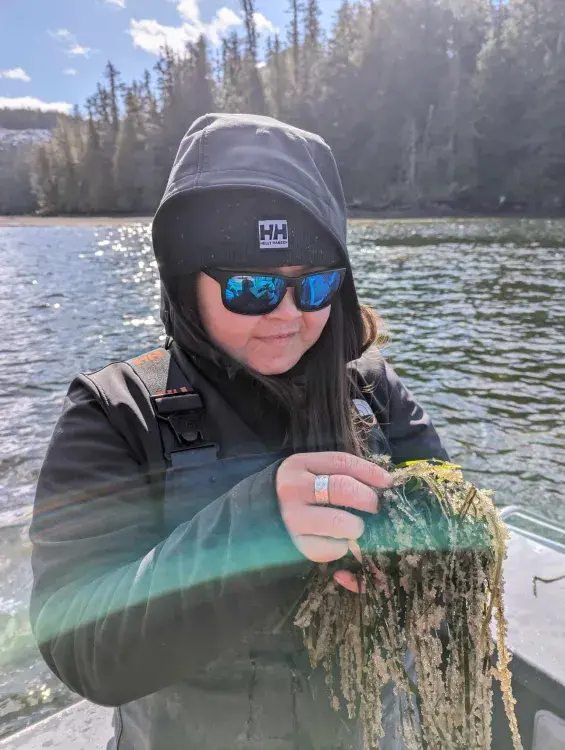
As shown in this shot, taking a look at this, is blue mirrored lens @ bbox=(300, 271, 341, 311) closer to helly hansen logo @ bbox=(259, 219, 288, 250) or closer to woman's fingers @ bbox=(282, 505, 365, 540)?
helly hansen logo @ bbox=(259, 219, 288, 250)

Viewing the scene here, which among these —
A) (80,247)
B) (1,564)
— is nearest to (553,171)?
(80,247)

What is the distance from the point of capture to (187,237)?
193 cm

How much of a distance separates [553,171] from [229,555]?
66026 millimetres

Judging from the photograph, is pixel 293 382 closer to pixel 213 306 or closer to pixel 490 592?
pixel 213 306

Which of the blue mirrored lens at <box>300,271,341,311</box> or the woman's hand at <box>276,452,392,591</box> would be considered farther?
the blue mirrored lens at <box>300,271,341,311</box>

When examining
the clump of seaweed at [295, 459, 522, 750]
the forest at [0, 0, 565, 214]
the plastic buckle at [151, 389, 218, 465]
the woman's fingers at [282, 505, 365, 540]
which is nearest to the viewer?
the woman's fingers at [282, 505, 365, 540]

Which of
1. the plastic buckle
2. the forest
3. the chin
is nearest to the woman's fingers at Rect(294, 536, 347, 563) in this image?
the plastic buckle

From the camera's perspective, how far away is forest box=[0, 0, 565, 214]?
5950cm

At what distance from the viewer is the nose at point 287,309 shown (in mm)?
1892

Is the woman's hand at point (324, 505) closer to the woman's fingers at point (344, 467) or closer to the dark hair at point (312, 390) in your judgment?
the woman's fingers at point (344, 467)

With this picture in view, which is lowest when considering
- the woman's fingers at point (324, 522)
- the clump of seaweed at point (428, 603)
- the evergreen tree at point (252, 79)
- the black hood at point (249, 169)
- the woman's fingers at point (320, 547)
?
the clump of seaweed at point (428, 603)

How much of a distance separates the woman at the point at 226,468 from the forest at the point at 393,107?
6110cm

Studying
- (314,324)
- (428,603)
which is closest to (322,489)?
(428,603)

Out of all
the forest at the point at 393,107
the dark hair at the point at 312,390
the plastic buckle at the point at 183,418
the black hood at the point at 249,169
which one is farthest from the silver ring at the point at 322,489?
the forest at the point at 393,107
